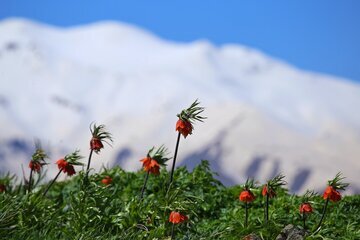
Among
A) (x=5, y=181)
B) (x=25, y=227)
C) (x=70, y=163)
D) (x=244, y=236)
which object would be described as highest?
(x=5, y=181)

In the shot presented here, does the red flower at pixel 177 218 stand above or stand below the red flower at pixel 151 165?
below

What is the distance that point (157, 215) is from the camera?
10.4 metres

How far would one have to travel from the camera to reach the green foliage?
9.80 meters

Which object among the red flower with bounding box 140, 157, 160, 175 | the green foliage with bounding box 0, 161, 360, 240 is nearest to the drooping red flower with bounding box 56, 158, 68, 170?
the green foliage with bounding box 0, 161, 360, 240

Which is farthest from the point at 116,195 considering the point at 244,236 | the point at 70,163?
the point at 244,236

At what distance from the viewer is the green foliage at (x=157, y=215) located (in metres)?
9.80

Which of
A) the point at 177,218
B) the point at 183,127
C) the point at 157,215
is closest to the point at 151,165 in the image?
the point at 157,215

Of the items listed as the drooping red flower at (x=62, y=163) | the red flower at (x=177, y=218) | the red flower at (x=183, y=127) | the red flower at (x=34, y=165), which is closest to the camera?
the red flower at (x=177, y=218)

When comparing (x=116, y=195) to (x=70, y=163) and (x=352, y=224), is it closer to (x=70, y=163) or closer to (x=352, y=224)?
(x=70, y=163)

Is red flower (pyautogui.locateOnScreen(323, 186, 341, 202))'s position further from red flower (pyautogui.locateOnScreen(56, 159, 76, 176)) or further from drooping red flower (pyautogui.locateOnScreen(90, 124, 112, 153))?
red flower (pyautogui.locateOnScreen(56, 159, 76, 176))

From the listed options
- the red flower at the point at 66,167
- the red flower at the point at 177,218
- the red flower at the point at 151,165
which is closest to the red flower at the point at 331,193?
the red flower at the point at 177,218

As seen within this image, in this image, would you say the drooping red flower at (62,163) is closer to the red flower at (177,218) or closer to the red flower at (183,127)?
the red flower at (183,127)

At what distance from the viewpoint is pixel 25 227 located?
9844 mm

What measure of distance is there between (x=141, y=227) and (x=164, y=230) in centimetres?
42
